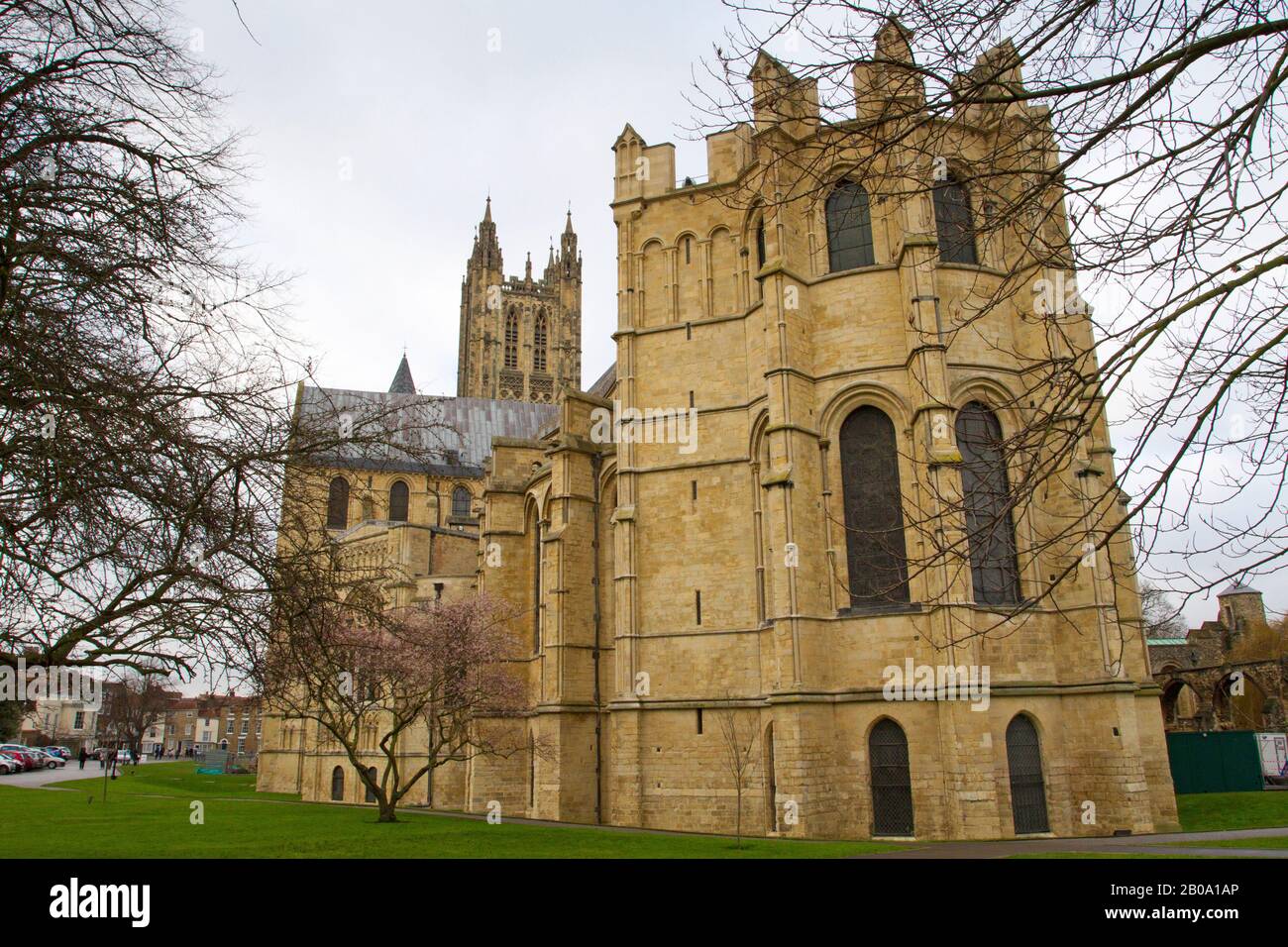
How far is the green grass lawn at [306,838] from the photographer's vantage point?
1544cm

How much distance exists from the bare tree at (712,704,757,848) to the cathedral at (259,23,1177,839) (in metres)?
0.11

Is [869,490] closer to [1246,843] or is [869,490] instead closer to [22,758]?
[1246,843]

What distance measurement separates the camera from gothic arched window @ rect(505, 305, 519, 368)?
7750 cm

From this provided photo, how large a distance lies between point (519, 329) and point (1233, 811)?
6535 centimetres

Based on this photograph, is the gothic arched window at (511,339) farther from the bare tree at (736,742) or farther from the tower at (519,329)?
the bare tree at (736,742)

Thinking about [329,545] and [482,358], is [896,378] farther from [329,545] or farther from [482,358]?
[482,358]

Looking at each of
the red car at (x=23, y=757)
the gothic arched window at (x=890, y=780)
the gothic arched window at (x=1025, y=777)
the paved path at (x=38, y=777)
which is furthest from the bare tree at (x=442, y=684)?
the red car at (x=23, y=757)

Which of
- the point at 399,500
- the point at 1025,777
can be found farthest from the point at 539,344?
the point at 1025,777

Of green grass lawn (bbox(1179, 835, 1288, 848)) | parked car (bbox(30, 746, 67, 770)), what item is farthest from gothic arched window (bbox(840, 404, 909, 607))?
parked car (bbox(30, 746, 67, 770))

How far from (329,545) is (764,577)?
51.1 feet

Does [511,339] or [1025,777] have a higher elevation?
[511,339]

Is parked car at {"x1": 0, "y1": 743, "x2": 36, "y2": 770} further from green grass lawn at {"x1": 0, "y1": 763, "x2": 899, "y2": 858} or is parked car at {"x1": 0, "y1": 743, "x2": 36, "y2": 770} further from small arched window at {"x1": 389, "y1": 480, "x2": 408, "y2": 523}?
small arched window at {"x1": 389, "y1": 480, "x2": 408, "y2": 523}

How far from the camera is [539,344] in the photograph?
78.8 m
